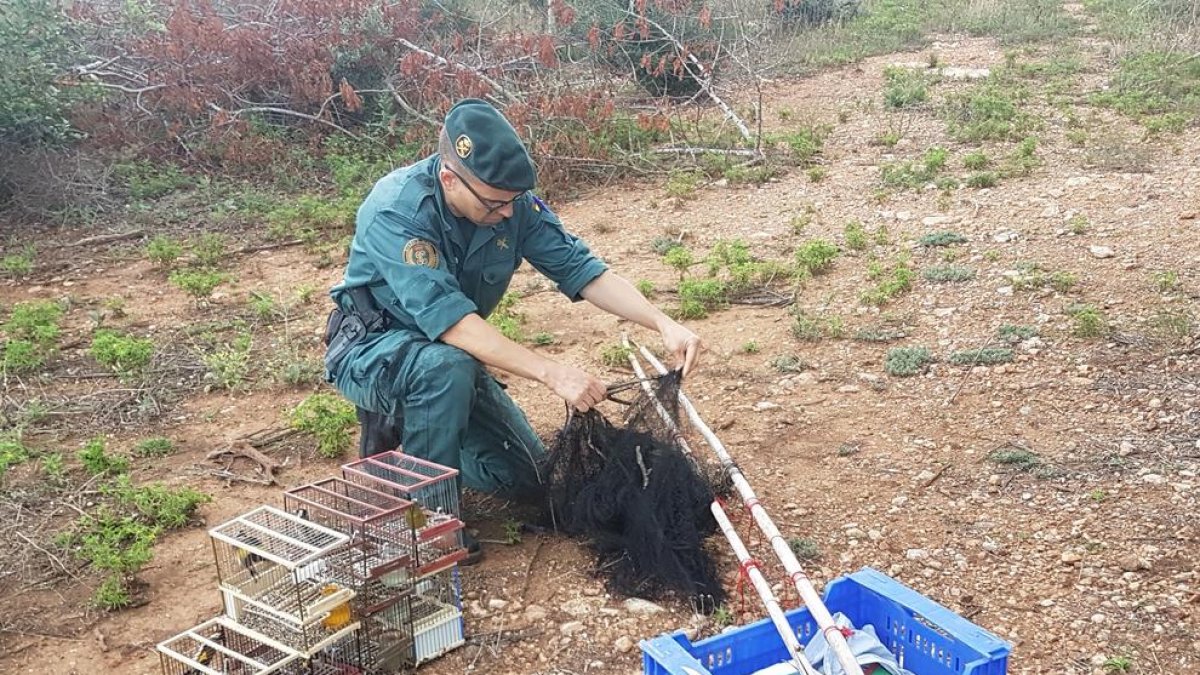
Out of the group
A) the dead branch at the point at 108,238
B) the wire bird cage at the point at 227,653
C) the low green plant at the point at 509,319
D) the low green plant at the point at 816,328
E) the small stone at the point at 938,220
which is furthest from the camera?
the dead branch at the point at 108,238

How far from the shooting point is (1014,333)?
4902 mm

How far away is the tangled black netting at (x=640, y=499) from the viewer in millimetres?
3248

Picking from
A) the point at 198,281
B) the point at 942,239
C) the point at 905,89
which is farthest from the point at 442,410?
the point at 905,89

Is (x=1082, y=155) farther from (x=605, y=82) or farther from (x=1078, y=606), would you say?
(x=1078, y=606)

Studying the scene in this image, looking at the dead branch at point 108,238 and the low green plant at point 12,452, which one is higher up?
the dead branch at point 108,238

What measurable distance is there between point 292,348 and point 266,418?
2.87ft

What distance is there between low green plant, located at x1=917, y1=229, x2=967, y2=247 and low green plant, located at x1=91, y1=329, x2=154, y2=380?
462 cm

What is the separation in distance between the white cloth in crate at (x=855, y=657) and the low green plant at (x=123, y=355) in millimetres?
4070

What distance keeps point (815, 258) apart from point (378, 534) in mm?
3888

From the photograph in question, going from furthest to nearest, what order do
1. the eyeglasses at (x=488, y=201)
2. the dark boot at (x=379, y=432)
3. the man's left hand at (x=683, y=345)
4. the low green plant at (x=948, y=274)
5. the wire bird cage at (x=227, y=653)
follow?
the low green plant at (x=948, y=274), the dark boot at (x=379, y=432), the man's left hand at (x=683, y=345), the eyeglasses at (x=488, y=201), the wire bird cage at (x=227, y=653)

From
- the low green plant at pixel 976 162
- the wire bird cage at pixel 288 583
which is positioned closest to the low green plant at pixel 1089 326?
the low green plant at pixel 976 162

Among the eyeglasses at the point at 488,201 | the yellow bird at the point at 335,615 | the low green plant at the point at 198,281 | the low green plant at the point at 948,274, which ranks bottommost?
the low green plant at the point at 948,274

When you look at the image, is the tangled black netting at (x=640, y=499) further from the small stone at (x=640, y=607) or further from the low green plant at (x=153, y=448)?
the low green plant at (x=153, y=448)

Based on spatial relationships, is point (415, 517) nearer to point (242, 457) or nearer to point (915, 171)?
point (242, 457)
